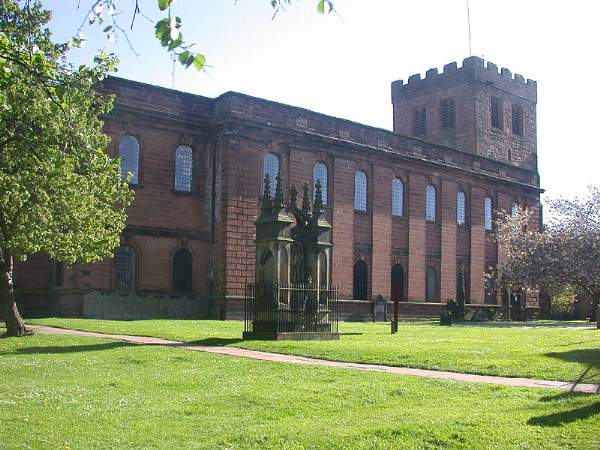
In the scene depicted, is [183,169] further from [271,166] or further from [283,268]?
[283,268]

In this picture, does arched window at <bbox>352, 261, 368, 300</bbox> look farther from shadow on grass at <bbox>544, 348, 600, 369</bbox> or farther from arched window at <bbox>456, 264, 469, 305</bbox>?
shadow on grass at <bbox>544, 348, 600, 369</bbox>

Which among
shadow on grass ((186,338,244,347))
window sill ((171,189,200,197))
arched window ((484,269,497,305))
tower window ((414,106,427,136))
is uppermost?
tower window ((414,106,427,136))

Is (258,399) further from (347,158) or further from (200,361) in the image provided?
(347,158)

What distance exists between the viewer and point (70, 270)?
3397cm

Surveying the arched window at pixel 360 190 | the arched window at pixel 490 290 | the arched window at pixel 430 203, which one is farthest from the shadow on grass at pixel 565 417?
the arched window at pixel 490 290

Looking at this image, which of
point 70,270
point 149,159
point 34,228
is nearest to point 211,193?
point 149,159

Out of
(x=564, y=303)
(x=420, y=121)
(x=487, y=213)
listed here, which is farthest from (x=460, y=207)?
(x=564, y=303)

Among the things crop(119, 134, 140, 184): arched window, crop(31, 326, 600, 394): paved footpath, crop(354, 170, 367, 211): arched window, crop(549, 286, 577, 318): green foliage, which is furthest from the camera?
crop(549, 286, 577, 318): green foliage

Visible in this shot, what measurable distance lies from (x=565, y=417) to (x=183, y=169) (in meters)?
31.1

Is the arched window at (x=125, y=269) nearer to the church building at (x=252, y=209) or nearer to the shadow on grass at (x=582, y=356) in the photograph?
the church building at (x=252, y=209)

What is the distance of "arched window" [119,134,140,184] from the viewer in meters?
36.3

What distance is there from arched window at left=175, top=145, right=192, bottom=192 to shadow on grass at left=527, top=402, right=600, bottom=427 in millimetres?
30376

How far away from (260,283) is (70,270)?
1522 centimetres

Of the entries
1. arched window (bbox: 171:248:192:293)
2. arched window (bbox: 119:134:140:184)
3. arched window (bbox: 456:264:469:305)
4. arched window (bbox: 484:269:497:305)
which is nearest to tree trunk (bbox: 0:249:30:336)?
arched window (bbox: 119:134:140:184)
